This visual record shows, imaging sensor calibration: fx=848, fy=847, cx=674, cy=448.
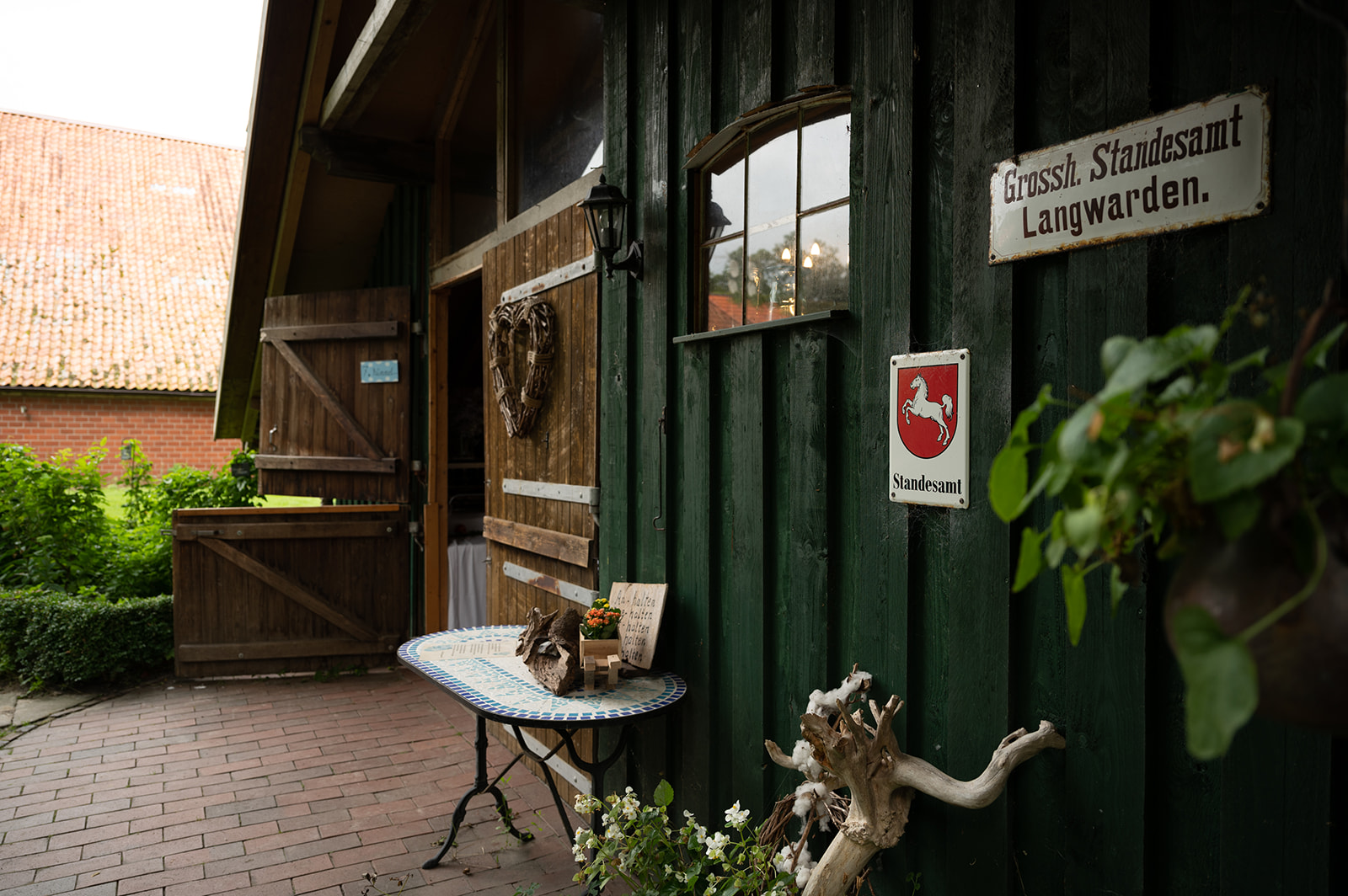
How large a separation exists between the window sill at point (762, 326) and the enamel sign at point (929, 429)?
0.77ft

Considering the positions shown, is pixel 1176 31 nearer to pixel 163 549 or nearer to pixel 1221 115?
pixel 1221 115

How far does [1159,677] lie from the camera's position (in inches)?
60.8

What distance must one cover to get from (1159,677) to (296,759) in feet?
13.2

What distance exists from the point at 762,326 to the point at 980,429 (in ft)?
2.61

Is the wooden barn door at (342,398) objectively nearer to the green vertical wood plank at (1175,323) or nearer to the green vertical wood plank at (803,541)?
the green vertical wood plank at (803,541)

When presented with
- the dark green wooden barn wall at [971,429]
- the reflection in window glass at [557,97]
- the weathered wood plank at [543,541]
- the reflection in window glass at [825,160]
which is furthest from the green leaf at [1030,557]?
the reflection in window glass at [557,97]

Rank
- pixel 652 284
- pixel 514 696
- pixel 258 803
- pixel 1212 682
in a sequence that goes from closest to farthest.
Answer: pixel 1212 682 < pixel 514 696 < pixel 652 284 < pixel 258 803

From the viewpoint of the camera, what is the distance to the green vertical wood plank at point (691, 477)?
280 cm

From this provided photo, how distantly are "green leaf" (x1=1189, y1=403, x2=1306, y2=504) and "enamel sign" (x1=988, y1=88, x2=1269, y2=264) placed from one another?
0.88m

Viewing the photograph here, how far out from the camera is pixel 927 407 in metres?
1.96

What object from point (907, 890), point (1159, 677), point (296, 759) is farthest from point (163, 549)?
point (1159, 677)

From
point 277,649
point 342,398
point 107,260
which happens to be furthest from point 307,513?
point 107,260

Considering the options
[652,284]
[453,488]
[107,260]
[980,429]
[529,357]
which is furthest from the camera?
[107,260]

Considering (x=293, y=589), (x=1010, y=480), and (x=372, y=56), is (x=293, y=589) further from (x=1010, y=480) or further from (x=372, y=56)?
(x=1010, y=480)
